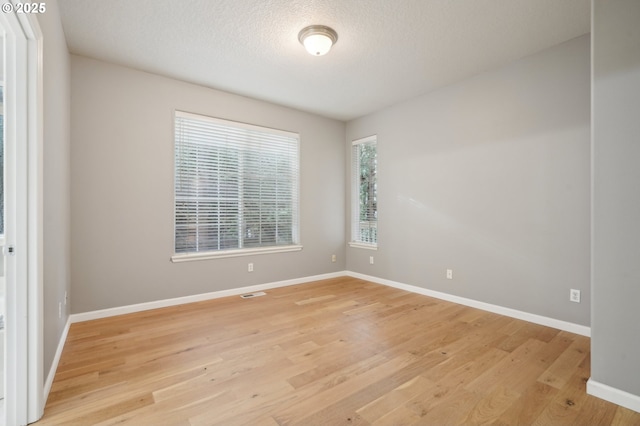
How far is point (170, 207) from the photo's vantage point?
11.8ft

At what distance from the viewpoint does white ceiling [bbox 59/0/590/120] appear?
2367mm

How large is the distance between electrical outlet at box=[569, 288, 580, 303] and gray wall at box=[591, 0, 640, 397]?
3.80ft

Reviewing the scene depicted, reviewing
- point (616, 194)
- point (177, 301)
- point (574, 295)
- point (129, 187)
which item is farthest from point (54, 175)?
point (574, 295)

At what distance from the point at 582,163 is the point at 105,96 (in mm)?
4875

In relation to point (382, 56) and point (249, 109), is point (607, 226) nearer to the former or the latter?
point (382, 56)

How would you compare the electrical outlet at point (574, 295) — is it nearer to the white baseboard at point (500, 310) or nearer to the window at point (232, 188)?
the white baseboard at point (500, 310)

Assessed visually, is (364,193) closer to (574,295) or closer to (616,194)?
(574,295)

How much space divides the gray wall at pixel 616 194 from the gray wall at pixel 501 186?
1125mm

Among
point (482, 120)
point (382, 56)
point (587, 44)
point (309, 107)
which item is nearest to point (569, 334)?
point (482, 120)

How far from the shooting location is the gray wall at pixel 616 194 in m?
1.72

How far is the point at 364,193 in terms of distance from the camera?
17.0 ft

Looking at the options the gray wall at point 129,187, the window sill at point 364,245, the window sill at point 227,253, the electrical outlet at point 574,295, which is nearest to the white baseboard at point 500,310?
the electrical outlet at point 574,295

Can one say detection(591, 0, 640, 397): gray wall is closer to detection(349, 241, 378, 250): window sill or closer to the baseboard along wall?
the baseboard along wall

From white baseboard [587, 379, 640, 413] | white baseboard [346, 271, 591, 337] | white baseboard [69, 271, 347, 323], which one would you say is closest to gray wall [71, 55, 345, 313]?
white baseboard [69, 271, 347, 323]
